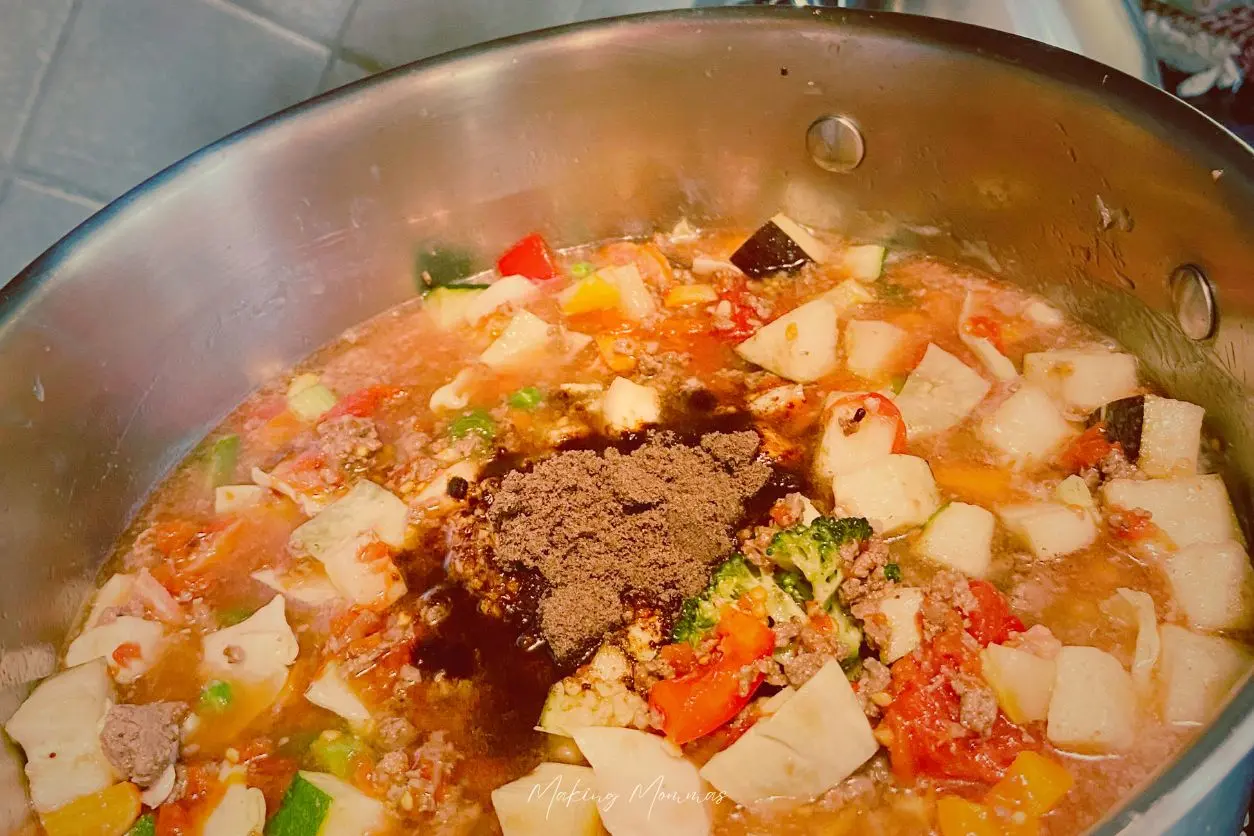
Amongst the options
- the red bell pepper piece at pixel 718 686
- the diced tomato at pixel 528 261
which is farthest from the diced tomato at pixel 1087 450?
the diced tomato at pixel 528 261

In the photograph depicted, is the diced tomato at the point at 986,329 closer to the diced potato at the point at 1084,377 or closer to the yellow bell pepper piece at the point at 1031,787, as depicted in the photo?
the diced potato at the point at 1084,377

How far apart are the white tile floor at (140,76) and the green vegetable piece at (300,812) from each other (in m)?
1.39

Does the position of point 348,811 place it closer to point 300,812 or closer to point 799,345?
point 300,812

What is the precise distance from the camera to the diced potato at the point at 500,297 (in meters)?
2.31

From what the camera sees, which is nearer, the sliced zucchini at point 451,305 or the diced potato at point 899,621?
the diced potato at point 899,621

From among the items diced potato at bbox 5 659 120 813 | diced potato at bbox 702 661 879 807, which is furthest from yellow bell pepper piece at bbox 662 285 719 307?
diced potato at bbox 5 659 120 813

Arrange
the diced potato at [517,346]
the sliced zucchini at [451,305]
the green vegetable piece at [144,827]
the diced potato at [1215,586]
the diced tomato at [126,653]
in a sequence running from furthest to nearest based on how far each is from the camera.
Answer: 1. the sliced zucchini at [451,305]
2. the diced potato at [517,346]
3. the diced tomato at [126,653]
4. the diced potato at [1215,586]
5. the green vegetable piece at [144,827]

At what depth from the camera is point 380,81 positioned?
6.60 feet

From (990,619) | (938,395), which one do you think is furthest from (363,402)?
(990,619)

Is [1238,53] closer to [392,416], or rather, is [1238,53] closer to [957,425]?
[957,425]

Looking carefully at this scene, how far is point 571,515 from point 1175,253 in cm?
132

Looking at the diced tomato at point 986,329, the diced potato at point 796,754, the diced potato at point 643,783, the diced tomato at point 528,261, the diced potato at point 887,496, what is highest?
the diced tomato at point 986,329

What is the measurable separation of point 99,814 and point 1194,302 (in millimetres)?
2204

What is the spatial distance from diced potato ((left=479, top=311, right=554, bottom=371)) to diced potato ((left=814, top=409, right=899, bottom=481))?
76 centimetres
